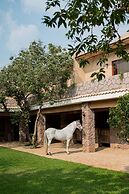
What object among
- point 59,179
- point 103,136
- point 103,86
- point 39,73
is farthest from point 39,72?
point 59,179

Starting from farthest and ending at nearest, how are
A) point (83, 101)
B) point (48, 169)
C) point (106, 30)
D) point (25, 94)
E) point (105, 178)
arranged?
point (25, 94) → point (83, 101) → point (48, 169) → point (105, 178) → point (106, 30)

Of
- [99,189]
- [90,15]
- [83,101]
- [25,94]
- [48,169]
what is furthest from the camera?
[25,94]

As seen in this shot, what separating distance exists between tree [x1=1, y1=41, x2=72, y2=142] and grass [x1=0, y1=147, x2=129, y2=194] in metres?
7.71

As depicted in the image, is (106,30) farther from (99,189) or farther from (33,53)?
(33,53)

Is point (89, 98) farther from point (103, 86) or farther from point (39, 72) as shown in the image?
point (39, 72)

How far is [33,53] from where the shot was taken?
22.8m

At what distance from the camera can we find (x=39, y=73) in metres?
21.4

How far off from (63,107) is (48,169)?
32.2ft

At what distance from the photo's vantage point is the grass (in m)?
9.45

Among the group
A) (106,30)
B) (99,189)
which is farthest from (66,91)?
(106,30)

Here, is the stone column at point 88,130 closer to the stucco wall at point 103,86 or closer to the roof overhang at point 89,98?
the roof overhang at point 89,98

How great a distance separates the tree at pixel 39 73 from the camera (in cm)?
2161

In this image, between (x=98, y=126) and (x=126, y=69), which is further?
(x=98, y=126)

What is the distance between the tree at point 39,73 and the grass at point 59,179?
771 centimetres
